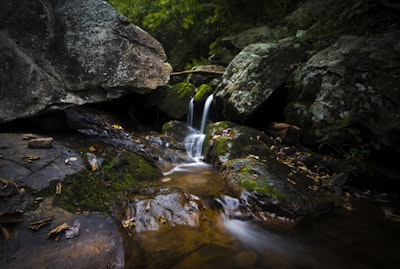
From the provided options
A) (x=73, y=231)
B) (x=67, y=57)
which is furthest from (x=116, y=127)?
(x=73, y=231)

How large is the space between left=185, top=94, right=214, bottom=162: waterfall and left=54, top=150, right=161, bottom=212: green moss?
165cm

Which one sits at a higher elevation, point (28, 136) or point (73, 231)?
point (28, 136)

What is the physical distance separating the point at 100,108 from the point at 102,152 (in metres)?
3.26

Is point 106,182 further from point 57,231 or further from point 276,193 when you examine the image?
point 276,193

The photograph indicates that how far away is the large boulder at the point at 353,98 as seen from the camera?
4.25 meters

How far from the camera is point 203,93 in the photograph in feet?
25.6

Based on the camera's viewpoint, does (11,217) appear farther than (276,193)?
No

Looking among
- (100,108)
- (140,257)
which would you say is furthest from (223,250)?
(100,108)

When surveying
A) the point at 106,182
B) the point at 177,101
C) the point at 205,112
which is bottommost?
the point at 106,182

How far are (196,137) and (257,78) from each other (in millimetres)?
2316

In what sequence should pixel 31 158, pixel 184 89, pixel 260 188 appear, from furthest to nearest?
pixel 184 89, pixel 260 188, pixel 31 158

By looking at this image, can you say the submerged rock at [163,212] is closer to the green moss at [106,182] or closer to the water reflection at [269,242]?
the water reflection at [269,242]

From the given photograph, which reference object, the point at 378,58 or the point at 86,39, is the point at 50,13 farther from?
the point at 378,58

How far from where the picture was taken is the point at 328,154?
16.5ft
